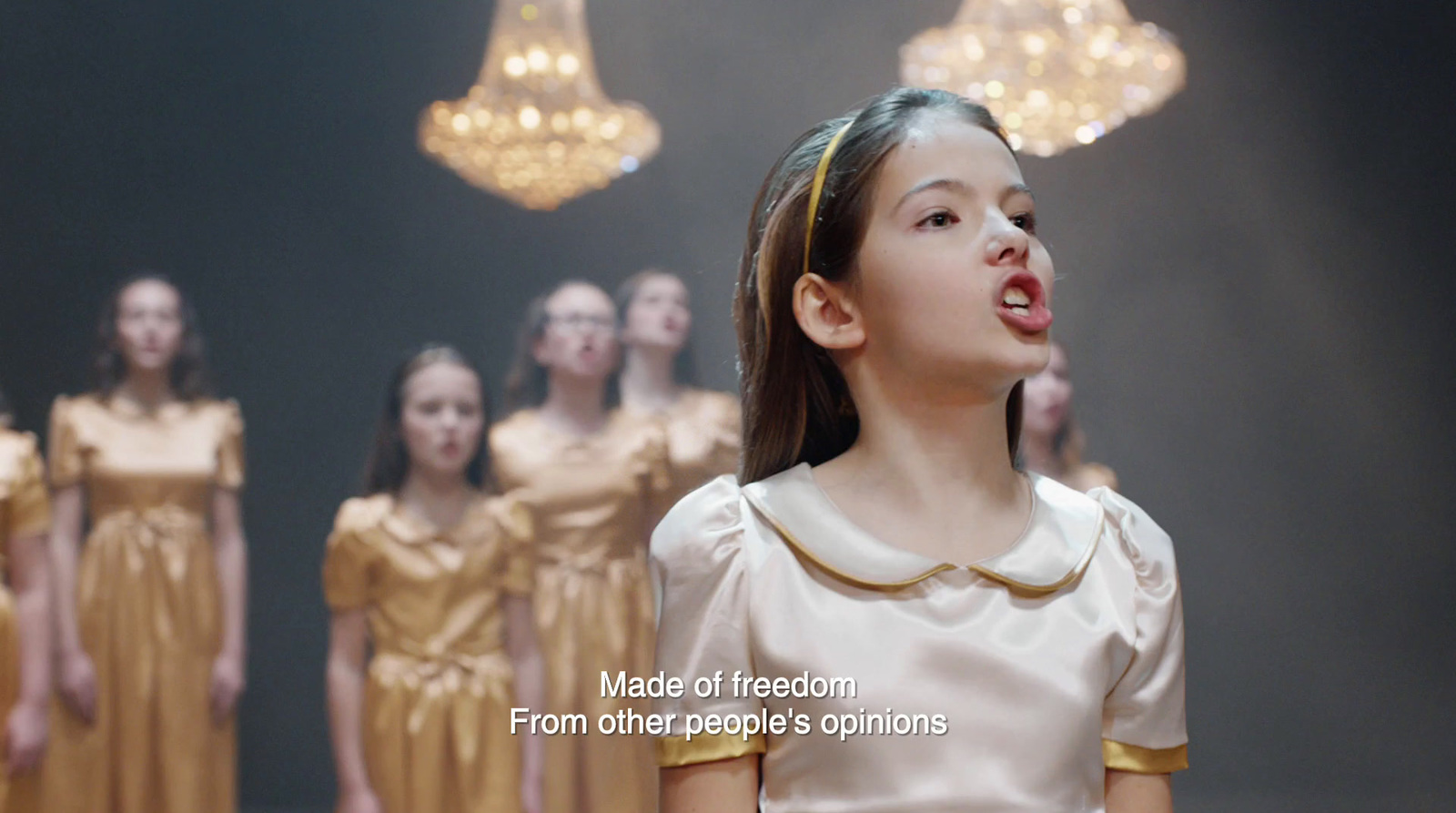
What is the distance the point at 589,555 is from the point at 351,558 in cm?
86

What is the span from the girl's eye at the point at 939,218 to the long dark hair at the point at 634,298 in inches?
154

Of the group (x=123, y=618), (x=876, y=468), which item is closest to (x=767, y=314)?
(x=876, y=468)

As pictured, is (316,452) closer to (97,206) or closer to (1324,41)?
(97,206)

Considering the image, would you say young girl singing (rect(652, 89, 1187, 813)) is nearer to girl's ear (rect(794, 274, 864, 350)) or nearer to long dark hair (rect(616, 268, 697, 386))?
girl's ear (rect(794, 274, 864, 350))

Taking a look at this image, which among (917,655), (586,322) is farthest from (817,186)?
(586,322)

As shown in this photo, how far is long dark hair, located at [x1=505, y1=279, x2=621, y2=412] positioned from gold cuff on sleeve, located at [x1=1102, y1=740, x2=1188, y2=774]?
13.0 ft

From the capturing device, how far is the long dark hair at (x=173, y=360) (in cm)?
532

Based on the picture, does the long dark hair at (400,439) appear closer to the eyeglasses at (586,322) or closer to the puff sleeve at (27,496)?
the eyeglasses at (586,322)

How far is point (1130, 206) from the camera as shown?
564 centimetres

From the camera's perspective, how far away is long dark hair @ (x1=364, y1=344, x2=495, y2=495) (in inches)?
203

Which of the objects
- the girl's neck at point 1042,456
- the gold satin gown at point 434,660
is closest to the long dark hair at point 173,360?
the gold satin gown at point 434,660

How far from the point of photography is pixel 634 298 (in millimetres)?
5438

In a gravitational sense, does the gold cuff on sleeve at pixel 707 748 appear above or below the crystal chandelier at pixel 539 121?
below

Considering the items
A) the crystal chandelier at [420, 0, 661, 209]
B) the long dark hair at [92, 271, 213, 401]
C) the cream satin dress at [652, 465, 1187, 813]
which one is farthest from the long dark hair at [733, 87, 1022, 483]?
the long dark hair at [92, 271, 213, 401]
